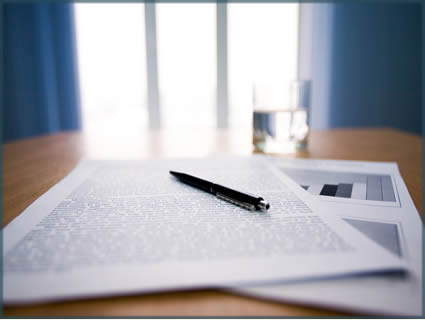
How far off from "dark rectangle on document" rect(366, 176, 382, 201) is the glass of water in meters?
0.24

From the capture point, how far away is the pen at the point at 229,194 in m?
0.36

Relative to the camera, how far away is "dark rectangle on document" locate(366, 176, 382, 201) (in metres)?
0.41

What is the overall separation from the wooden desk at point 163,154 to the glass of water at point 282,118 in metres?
0.04

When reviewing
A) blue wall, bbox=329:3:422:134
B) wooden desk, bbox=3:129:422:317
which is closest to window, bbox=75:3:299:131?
blue wall, bbox=329:3:422:134

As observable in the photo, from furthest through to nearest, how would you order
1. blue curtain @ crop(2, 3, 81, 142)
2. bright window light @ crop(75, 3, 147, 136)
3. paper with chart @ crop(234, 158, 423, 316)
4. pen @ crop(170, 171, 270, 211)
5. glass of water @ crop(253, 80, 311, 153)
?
bright window light @ crop(75, 3, 147, 136) → blue curtain @ crop(2, 3, 81, 142) → glass of water @ crop(253, 80, 311, 153) → pen @ crop(170, 171, 270, 211) → paper with chart @ crop(234, 158, 423, 316)

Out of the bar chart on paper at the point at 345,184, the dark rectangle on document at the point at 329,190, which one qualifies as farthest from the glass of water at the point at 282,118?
the dark rectangle on document at the point at 329,190

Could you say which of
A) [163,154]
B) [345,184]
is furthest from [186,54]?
[345,184]

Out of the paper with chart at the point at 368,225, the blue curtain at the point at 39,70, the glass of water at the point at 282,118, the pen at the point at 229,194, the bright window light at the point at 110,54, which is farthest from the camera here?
the bright window light at the point at 110,54

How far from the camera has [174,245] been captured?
10.9 inches

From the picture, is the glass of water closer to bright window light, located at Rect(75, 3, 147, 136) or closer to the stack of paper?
the stack of paper

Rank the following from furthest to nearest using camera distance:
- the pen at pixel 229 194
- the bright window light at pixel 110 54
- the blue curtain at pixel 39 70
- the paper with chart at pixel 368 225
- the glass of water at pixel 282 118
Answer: the bright window light at pixel 110 54 < the blue curtain at pixel 39 70 < the glass of water at pixel 282 118 < the pen at pixel 229 194 < the paper with chart at pixel 368 225

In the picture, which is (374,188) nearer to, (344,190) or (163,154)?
(344,190)

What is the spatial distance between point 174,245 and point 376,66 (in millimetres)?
2425

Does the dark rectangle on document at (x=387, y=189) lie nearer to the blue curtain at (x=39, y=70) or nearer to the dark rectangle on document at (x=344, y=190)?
the dark rectangle on document at (x=344, y=190)
